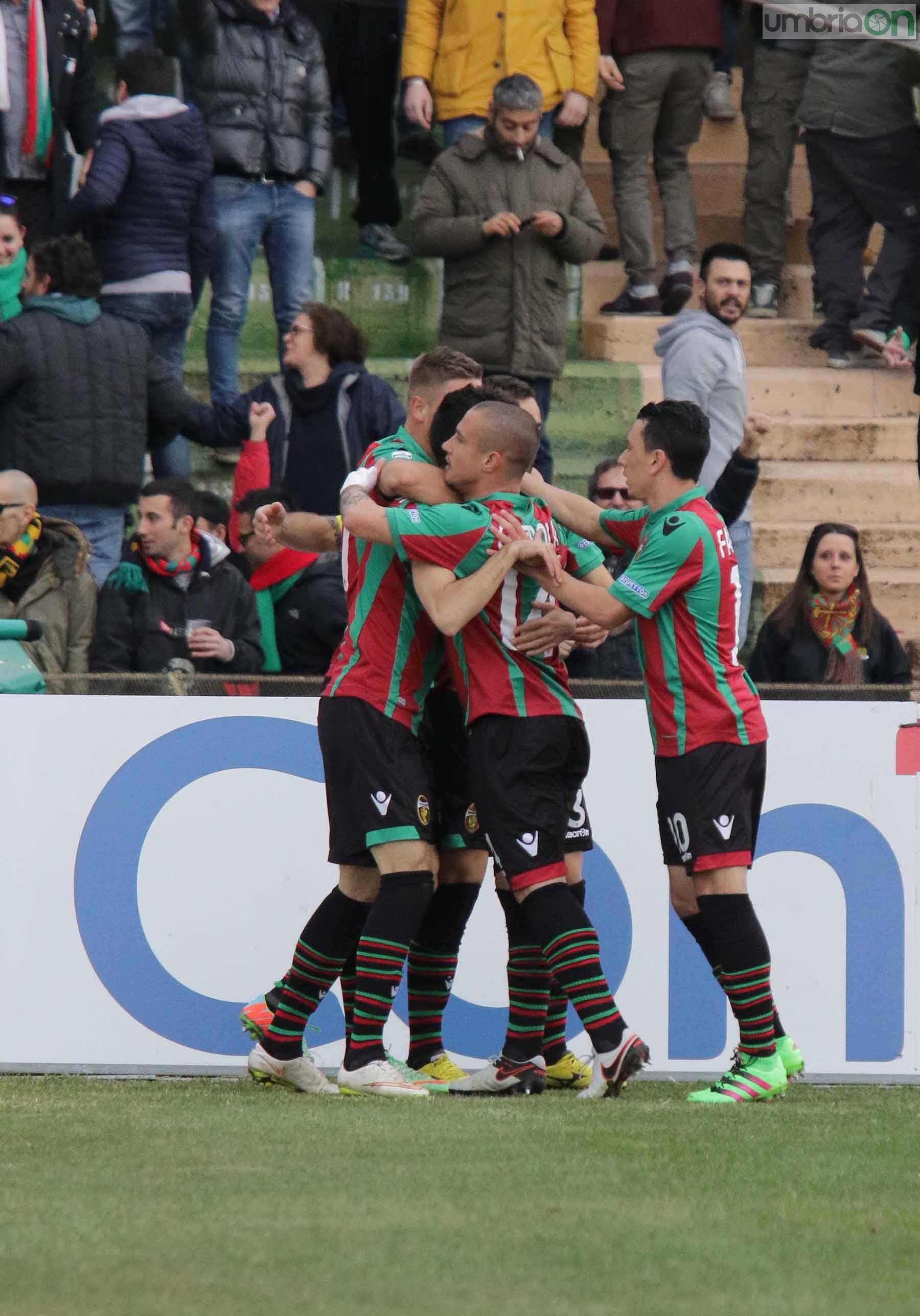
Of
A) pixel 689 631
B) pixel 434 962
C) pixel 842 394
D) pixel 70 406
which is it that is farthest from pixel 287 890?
pixel 842 394

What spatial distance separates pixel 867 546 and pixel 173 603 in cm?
464

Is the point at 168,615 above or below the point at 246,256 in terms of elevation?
below

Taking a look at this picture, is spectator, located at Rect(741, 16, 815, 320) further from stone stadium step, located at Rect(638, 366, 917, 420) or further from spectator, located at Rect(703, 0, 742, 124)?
stone stadium step, located at Rect(638, 366, 917, 420)

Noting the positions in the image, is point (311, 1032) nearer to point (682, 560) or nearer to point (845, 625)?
point (682, 560)

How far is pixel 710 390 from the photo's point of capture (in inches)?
376

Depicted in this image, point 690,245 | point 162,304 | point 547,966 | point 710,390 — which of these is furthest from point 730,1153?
point 690,245

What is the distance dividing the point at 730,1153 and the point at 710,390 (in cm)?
534

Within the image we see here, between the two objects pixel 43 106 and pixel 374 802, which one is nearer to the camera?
pixel 374 802

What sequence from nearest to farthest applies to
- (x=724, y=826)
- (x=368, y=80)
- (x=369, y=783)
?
(x=724, y=826)
(x=369, y=783)
(x=368, y=80)

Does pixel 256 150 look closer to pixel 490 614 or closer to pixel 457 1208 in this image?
pixel 490 614

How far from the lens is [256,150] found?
10.5 metres

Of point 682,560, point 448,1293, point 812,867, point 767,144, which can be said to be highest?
point 767,144

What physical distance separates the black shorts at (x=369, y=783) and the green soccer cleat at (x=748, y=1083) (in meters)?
1.07

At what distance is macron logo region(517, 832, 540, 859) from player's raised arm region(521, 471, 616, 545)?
1.04 m
